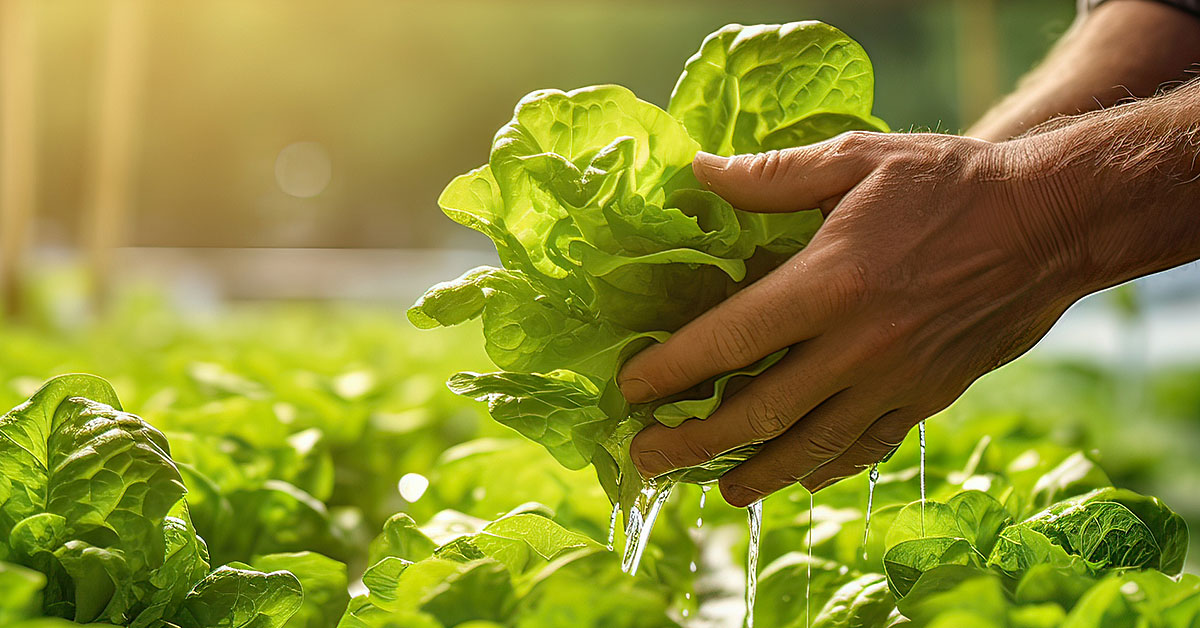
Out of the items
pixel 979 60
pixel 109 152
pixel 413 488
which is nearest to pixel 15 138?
pixel 109 152

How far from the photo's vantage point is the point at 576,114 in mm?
653

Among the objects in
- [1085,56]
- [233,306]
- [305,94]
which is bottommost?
[233,306]

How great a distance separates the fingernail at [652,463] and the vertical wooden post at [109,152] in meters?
3.21

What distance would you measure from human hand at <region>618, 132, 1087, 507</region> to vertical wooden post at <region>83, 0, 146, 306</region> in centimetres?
322

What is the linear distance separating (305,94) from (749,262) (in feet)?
25.6

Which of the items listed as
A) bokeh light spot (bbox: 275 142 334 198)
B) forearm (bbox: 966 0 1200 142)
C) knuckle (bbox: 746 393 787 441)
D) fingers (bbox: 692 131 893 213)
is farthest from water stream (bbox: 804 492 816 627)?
bokeh light spot (bbox: 275 142 334 198)

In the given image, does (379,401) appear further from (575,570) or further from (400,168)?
(400,168)

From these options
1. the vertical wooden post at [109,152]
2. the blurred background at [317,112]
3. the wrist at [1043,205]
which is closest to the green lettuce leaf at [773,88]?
the wrist at [1043,205]

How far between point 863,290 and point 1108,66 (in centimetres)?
73

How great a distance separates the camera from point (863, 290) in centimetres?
62

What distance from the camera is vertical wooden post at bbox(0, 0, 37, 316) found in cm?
276

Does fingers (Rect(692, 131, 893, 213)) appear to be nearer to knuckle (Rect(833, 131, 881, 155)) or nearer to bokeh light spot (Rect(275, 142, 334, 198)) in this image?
knuckle (Rect(833, 131, 881, 155))

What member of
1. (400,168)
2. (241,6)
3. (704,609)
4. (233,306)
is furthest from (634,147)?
(241,6)

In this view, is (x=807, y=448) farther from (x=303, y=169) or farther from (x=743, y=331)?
(x=303, y=169)
